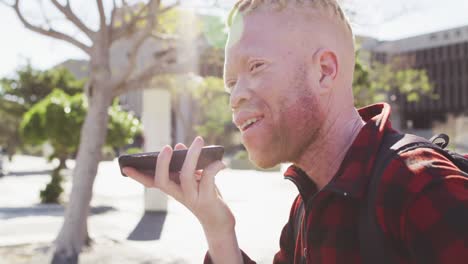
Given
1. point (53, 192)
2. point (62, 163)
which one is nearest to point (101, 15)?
point (53, 192)

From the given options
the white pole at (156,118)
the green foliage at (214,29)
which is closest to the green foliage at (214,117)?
the white pole at (156,118)

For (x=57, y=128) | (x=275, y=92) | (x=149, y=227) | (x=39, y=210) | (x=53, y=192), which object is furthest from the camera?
(x=57, y=128)

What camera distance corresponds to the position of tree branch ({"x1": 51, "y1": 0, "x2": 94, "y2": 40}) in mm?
8930

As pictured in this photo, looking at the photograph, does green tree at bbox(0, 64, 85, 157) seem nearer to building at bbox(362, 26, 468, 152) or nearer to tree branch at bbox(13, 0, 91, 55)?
building at bbox(362, 26, 468, 152)

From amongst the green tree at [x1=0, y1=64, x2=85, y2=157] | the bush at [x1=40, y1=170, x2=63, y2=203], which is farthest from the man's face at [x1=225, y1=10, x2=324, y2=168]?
the green tree at [x1=0, y1=64, x2=85, y2=157]

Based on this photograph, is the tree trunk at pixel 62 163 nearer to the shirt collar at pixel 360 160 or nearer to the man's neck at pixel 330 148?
the man's neck at pixel 330 148

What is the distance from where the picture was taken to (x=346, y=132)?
1.39m

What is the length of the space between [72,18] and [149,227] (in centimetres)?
485

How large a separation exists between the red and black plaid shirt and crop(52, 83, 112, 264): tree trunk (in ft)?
25.7

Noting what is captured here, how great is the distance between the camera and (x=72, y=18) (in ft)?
29.3

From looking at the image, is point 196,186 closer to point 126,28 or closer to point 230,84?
point 230,84

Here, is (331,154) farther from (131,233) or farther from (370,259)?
(131,233)

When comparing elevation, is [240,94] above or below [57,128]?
above

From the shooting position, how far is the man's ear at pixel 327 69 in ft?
4.40
